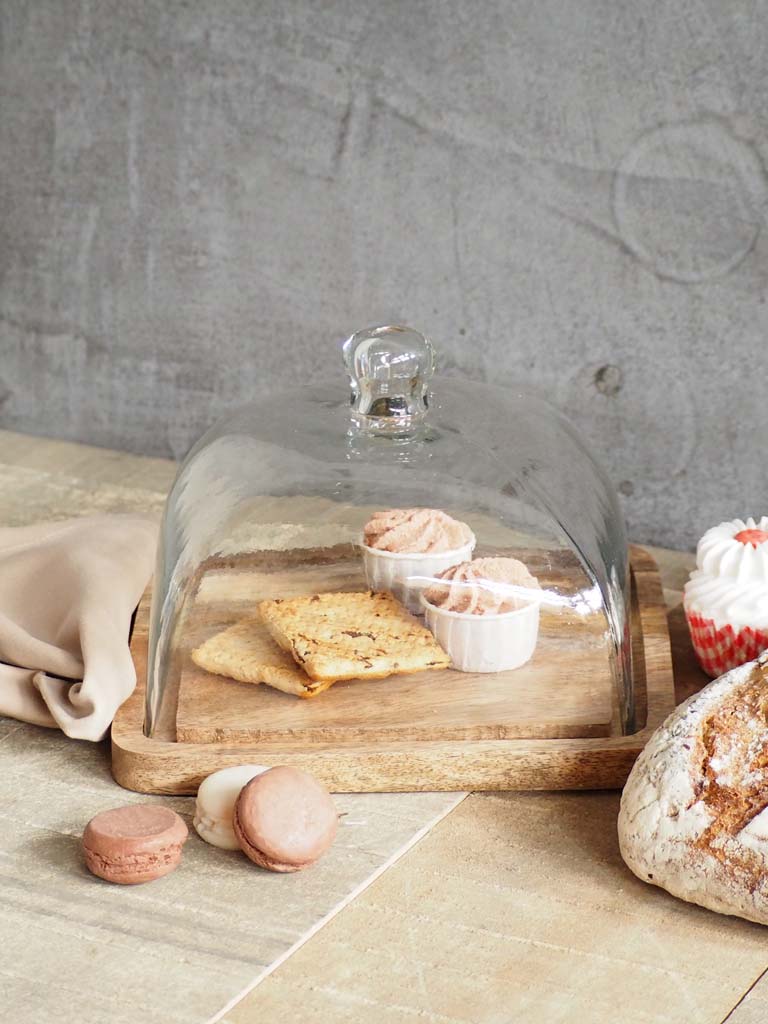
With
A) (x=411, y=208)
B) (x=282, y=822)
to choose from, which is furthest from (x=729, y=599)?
(x=411, y=208)

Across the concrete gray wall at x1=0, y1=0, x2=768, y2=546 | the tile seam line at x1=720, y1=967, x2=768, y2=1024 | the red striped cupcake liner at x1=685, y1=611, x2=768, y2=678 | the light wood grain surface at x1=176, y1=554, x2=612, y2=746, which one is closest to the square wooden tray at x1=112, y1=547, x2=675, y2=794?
the light wood grain surface at x1=176, y1=554, x2=612, y2=746

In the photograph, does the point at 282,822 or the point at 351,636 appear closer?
the point at 282,822

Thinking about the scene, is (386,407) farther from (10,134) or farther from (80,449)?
(10,134)

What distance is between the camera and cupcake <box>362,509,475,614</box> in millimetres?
1053

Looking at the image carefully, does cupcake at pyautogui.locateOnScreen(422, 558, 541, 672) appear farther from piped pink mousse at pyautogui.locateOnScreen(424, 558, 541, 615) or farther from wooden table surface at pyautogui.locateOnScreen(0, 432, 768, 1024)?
wooden table surface at pyautogui.locateOnScreen(0, 432, 768, 1024)

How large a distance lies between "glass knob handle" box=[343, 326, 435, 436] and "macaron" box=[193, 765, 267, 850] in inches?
12.0

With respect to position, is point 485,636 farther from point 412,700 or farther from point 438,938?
point 438,938

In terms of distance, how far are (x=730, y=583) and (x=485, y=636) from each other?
9.6 inches

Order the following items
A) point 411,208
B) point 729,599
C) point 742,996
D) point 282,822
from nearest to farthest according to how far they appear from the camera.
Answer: point 742,996, point 282,822, point 729,599, point 411,208

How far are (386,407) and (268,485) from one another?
0.38 feet

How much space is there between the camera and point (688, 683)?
1.20 meters

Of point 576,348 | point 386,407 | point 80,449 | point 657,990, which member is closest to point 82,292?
point 80,449

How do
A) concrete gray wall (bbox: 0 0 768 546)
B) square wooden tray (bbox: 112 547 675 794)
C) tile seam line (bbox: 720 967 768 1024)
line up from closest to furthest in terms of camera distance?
1. tile seam line (bbox: 720 967 768 1024)
2. square wooden tray (bbox: 112 547 675 794)
3. concrete gray wall (bbox: 0 0 768 546)

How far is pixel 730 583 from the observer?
1.14 metres
